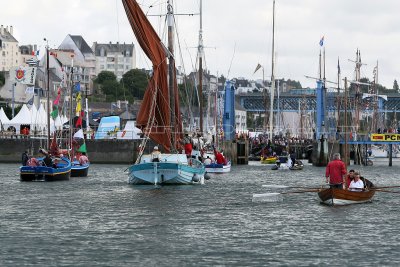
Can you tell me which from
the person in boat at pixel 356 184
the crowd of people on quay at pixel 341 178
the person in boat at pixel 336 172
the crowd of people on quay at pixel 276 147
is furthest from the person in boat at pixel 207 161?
the person in boat at pixel 336 172

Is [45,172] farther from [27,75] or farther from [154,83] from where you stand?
[27,75]

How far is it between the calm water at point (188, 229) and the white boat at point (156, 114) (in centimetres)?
107

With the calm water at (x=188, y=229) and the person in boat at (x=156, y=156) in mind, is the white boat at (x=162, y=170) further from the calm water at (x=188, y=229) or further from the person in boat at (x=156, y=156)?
the calm water at (x=188, y=229)

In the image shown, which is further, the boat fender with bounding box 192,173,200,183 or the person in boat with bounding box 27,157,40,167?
the person in boat with bounding box 27,157,40,167

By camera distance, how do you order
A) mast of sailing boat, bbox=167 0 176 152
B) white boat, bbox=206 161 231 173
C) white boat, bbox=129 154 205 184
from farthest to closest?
white boat, bbox=206 161 231 173 < mast of sailing boat, bbox=167 0 176 152 < white boat, bbox=129 154 205 184

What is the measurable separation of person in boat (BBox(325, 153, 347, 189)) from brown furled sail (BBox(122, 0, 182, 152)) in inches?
714

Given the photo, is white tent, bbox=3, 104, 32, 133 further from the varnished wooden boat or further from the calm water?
the varnished wooden boat

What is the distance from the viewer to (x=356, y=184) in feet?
195

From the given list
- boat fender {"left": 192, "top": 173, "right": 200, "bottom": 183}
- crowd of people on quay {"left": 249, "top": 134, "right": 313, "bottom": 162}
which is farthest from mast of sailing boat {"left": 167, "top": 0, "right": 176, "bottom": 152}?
crowd of people on quay {"left": 249, "top": 134, "right": 313, "bottom": 162}

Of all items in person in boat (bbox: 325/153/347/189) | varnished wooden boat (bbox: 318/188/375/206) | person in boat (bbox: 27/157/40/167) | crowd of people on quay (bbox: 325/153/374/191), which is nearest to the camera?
person in boat (bbox: 325/153/347/189)

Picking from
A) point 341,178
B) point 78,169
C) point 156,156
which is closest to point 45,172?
point 78,169

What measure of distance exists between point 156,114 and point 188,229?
2595 centimetres

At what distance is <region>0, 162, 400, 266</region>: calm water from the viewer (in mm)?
39625

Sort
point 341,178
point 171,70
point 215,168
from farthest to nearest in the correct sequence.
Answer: point 215,168 < point 171,70 < point 341,178
